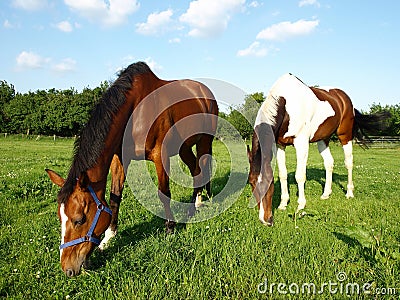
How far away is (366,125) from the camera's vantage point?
817cm

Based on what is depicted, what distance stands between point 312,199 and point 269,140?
7.85 ft

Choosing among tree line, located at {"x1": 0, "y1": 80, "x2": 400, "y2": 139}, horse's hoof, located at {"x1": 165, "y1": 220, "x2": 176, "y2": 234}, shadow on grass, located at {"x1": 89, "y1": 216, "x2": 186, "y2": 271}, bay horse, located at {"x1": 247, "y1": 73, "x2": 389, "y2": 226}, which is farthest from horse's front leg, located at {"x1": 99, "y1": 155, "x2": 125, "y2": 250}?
tree line, located at {"x1": 0, "y1": 80, "x2": 400, "y2": 139}

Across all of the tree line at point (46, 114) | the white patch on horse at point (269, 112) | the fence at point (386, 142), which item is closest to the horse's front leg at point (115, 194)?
the white patch on horse at point (269, 112)

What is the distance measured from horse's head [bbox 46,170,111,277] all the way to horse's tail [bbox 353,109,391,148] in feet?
23.9

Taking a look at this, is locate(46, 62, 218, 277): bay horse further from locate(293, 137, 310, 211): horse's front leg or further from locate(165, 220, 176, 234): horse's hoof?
locate(293, 137, 310, 211): horse's front leg

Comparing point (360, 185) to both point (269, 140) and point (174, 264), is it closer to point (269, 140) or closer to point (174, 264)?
point (269, 140)

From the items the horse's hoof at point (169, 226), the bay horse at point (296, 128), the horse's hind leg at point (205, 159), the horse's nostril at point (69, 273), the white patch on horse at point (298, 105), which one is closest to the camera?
the horse's nostril at point (69, 273)

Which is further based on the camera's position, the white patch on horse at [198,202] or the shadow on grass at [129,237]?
the white patch on horse at [198,202]

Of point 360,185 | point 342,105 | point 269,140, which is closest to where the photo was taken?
point 269,140

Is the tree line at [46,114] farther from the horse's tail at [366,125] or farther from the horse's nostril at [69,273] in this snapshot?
the horse's nostril at [69,273]

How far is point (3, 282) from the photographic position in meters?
2.98

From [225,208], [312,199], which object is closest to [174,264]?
[225,208]

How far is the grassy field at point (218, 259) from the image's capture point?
107 inches

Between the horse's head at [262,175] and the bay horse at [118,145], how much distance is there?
1.24 meters
